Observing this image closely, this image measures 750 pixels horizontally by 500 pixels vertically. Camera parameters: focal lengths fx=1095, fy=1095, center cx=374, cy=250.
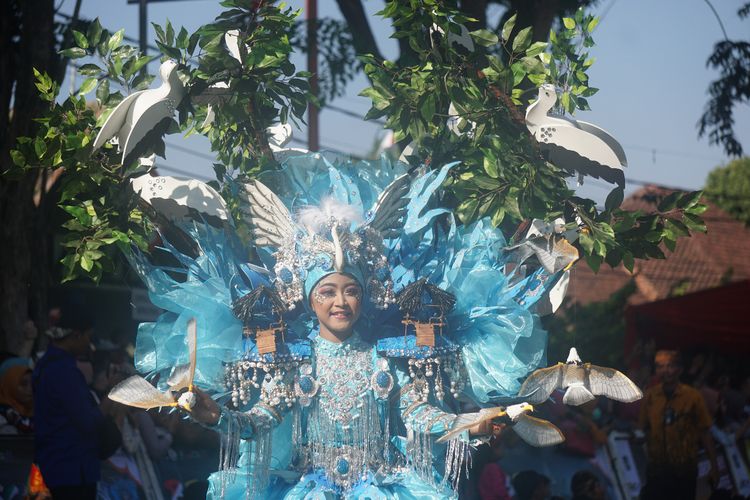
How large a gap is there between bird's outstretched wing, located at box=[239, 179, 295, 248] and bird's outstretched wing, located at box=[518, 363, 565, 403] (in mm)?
1208

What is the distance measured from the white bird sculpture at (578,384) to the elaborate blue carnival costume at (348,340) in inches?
9.0

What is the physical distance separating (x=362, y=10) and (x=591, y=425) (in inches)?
149

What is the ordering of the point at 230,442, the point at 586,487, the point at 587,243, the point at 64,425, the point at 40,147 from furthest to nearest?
the point at 586,487, the point at 64,425, the point at 40,147, the point at 587,243, the point at 230,442

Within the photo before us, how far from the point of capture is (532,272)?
15.8 feet

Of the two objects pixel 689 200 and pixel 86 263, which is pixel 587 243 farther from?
pixel 86 263

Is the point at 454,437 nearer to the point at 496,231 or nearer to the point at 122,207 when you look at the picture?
the point at 496,231

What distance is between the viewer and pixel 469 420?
4223mm

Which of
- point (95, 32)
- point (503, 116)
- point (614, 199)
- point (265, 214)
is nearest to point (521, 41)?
point (503, 116)

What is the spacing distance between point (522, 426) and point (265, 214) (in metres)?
1.44

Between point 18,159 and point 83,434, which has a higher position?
point 18,159

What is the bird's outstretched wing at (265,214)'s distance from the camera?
475cm

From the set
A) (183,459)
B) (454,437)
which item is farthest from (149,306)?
(454,437)

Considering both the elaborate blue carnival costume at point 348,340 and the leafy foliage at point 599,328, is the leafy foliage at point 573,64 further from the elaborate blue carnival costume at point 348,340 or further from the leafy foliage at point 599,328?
the leafy foliage at point 599,328

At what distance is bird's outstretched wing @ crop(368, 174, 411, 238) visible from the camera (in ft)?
15.5
